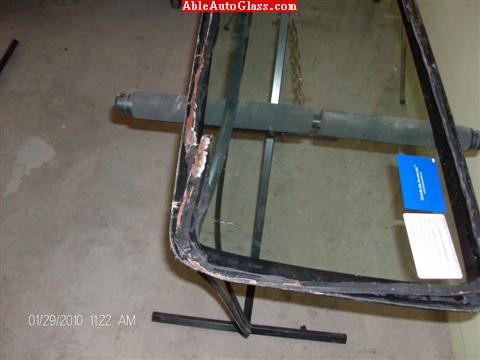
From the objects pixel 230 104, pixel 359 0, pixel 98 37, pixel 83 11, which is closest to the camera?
pixel 230 104

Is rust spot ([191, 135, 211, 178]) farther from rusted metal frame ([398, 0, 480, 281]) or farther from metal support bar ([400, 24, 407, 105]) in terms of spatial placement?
metal support bar ([400, 24, 407, 105])

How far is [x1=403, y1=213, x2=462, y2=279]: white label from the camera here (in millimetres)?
427

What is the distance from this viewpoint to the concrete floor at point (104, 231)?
3.36 feet

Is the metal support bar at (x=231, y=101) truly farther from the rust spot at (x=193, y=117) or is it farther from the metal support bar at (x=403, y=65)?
the metal support bar at (x=403, y=65)

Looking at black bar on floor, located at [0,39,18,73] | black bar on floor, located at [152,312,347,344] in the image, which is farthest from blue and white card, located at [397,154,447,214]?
black bar on floor, located at [0,39,18,73]

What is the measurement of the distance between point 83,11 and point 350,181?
1.67 meters

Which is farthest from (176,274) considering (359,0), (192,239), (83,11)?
(83,11)

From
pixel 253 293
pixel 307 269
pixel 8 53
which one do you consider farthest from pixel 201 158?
pixel 8 53

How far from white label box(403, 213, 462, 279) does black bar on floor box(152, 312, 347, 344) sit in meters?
0.65

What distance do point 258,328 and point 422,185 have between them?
691 mm

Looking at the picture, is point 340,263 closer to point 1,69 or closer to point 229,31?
point 229,31

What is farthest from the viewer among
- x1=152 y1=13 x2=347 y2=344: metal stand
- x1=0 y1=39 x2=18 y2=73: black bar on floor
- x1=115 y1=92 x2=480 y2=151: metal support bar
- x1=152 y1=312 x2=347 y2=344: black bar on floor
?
x1=0 y1=39 x2=18 y2=73: black bar on floor

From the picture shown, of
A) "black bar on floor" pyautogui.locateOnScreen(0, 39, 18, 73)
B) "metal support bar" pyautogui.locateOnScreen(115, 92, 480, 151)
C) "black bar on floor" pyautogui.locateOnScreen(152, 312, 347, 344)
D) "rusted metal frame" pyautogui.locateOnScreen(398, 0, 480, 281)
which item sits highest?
"rusted metal frame" pyautogui.locateOnScreen(398, 0, 480, 281)

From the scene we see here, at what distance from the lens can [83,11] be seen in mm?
1778
